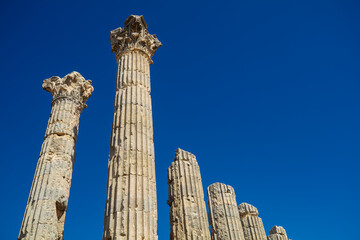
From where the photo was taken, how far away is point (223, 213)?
15336mm

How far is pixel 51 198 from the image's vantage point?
38.3 ft

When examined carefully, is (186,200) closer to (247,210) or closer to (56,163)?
(56,163)

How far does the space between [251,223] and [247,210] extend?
32.2 inches

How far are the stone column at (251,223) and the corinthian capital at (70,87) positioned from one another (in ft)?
39.5

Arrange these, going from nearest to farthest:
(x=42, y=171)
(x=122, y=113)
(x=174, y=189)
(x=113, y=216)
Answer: (x=113, y=216) < (x=122, y=113) < (x=42, y=171) < (x=174, y=189)

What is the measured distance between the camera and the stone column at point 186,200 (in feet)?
38.9

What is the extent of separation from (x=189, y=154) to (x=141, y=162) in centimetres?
620

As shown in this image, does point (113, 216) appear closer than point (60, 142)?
Yes

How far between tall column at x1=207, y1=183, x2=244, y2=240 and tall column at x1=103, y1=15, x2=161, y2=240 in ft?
24.4

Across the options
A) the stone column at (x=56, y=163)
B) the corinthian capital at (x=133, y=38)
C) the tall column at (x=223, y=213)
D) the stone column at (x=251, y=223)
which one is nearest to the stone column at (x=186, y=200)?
the tall column at (x=223, y=213)

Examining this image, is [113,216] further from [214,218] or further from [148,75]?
[214,218]

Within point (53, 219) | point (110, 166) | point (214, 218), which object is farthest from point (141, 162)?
point (214, 218)

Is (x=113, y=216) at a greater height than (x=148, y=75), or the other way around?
(x=148, y=75)

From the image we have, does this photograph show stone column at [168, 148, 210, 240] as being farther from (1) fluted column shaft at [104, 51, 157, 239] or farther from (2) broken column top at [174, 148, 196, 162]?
(1) fluted column shaft at [104, 51, 157, 239]
